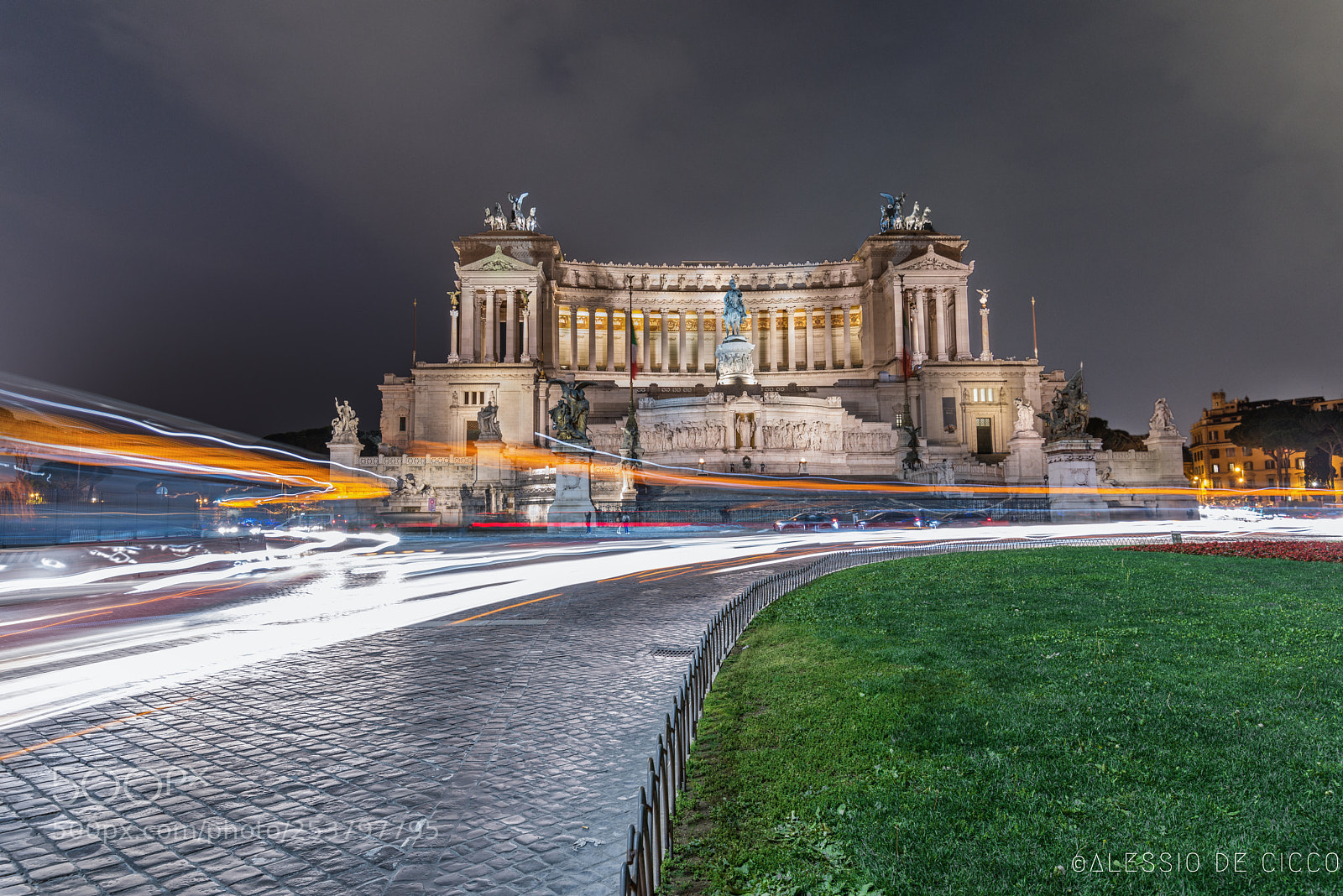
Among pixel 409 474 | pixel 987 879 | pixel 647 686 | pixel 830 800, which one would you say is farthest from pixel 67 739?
pixel 409 474

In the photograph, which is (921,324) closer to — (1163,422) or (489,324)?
(1163,422)

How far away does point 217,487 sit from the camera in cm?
6438

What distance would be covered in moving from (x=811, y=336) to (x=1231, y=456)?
247 ft

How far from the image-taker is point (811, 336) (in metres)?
95.8

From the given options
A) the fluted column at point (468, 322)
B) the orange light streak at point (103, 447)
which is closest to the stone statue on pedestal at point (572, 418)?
the orange light streak at point (103, 447)

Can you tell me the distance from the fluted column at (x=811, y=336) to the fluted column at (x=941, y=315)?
1562 centimetres

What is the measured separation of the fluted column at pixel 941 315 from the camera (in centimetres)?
8181

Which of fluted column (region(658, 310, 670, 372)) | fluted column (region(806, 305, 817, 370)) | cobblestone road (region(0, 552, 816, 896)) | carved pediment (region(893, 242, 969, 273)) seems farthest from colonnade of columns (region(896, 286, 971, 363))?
cobblestone road (region(0, 552, 816, 896))

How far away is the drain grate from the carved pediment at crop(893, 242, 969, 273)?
263ft

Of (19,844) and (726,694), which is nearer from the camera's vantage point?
(19,844)

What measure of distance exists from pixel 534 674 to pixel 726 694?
2.46 meters

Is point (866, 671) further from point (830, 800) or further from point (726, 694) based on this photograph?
point (830, 800)

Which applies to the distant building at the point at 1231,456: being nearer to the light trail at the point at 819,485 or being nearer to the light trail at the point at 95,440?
the light trail at the point at 819,485

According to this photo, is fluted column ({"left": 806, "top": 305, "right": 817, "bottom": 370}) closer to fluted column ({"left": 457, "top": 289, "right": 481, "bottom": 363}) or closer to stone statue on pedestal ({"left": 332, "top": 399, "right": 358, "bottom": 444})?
fluted column ({"left": 457, "top": 289, "right": 481, "bottom": 363})
